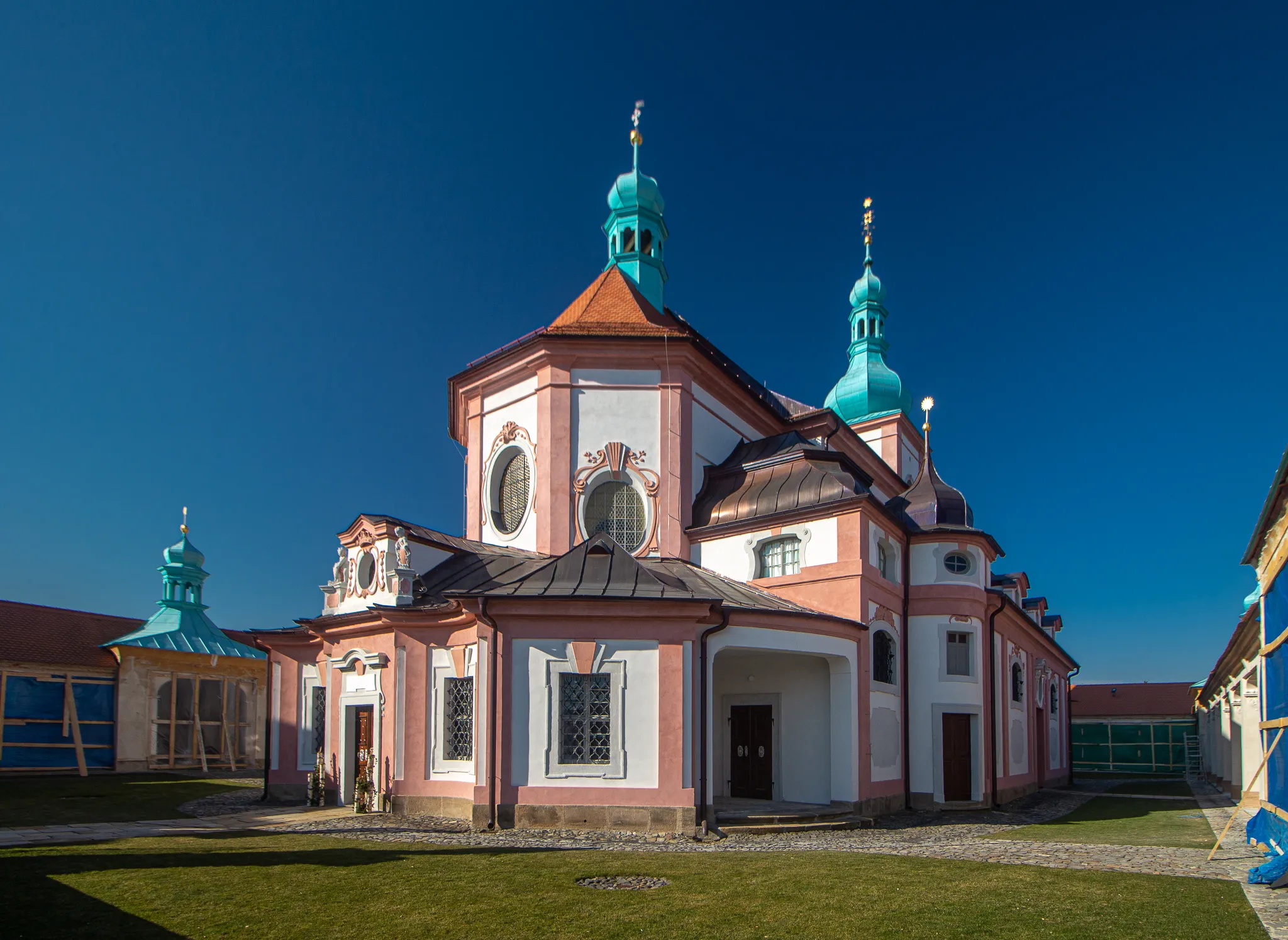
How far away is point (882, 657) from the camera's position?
784 inches

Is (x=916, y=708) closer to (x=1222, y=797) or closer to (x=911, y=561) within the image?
(x=911, y=561)

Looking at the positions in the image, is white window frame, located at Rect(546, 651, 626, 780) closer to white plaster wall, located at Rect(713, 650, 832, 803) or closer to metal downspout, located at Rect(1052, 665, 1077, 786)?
white plaster wall, located at Rect(713, 650, 832, 803)

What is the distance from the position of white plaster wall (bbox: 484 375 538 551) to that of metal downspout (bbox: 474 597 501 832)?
5.42 metres

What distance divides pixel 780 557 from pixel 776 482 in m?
1.77

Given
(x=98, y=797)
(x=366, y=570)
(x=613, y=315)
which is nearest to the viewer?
(x=366, y=570)

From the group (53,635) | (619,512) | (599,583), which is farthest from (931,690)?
(53,635)

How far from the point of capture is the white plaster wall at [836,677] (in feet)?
54.1

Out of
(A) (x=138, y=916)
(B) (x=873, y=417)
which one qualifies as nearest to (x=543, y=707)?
(A) (x=138, y=916)

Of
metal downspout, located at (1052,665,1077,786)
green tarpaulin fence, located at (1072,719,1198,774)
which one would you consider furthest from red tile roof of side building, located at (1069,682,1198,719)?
metal downspout, located at (1052,665,1077,786)

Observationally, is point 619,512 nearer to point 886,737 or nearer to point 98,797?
point 886,737

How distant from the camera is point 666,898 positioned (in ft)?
29.9

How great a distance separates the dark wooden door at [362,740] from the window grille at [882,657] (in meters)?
10.5

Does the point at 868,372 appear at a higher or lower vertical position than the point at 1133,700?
higher

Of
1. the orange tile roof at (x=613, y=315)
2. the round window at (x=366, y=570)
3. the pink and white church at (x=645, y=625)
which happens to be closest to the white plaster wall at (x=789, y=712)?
the pink and white church at (x=645, y=625)
